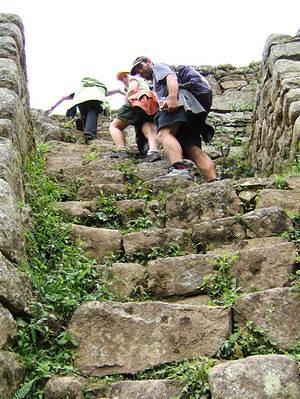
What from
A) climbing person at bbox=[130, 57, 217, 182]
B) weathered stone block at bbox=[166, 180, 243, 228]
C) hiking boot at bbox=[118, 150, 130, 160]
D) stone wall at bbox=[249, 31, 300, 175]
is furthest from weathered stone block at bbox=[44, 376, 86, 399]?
hiking boot at bbox=[118, 150, 130, 160]

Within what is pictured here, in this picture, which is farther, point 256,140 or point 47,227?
point 256,140

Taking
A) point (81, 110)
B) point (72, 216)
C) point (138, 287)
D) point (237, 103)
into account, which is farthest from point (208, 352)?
point (237, 103)

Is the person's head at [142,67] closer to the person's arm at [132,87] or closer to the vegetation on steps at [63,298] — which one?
the person's arm at [132,87]

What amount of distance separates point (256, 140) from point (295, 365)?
484cm

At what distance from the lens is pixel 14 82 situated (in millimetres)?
5086

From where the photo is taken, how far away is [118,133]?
7.20m

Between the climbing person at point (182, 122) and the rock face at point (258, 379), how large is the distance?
3.17m

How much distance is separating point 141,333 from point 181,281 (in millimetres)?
590

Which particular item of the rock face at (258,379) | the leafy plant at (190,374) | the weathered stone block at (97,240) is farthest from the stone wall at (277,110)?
the rock face at (258,379)

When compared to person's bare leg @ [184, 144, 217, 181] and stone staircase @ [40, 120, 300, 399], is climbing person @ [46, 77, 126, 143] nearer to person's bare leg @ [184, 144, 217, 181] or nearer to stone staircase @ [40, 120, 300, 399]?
person's bare leg @ [184, 144, 217, 181]

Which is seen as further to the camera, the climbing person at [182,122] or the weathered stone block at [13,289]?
the climbing person at [182,122]

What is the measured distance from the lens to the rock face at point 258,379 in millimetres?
2643

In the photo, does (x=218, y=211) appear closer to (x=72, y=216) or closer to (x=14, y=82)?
(x=72, y=216)

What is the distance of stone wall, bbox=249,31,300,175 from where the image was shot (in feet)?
19.1
